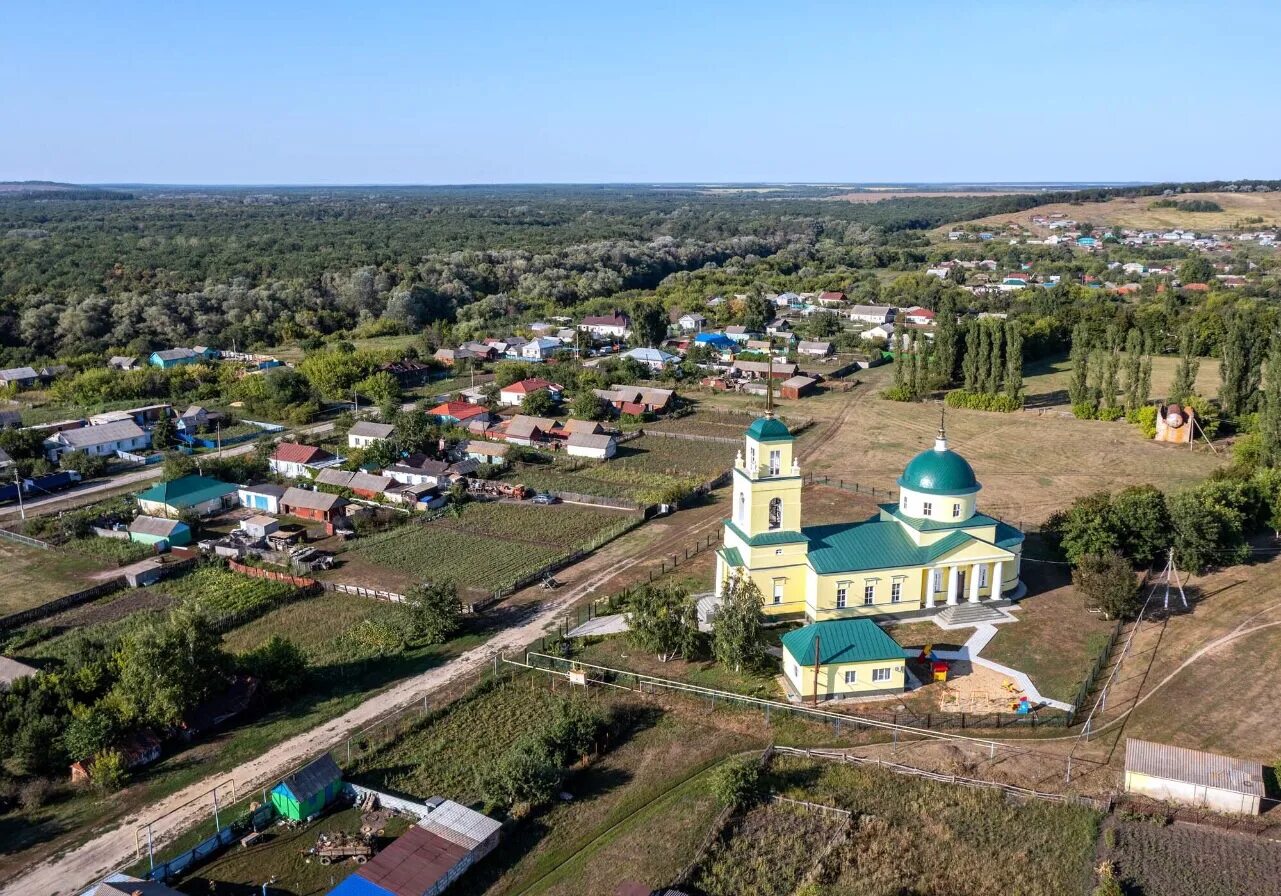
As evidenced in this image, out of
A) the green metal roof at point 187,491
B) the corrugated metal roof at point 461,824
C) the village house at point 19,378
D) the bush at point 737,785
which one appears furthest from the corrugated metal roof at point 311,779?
the village house at point 19,378

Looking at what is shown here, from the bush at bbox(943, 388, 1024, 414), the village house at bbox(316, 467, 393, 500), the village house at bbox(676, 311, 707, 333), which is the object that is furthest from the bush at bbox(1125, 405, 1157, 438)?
the village house at bbox(676, 311, 707, 333)

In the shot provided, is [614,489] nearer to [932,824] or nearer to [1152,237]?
[932,824]

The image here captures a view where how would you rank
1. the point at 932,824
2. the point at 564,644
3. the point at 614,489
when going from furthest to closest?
1. the point at 614,489
2. the point at 564,644
3. the point at 932,824

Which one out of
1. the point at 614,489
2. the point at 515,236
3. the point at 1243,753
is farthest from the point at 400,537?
the point at 515,236

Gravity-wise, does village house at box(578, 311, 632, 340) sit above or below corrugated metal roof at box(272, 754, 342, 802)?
above

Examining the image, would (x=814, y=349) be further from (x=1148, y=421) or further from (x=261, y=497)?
(x=261, y=497)

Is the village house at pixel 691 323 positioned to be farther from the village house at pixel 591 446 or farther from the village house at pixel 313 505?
the village house at pixel 313 505

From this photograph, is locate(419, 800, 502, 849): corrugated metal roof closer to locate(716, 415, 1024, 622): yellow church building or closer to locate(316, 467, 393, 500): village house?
locate(716, 415, 1024, 622): yellow church building
